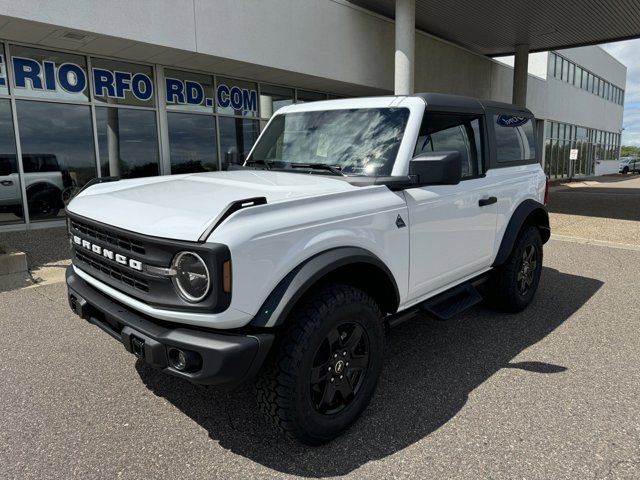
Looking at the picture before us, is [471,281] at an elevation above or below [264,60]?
below

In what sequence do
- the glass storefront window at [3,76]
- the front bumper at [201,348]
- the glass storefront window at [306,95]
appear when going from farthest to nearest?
1. the glass storefront window at [306,95]
2. the glass storefront window at [3,76]
3. the front bumper at [201,348]

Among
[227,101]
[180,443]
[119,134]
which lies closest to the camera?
[180,443]

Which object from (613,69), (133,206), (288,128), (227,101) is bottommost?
(133,206)

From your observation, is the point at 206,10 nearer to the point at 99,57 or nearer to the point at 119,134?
the point at 99,57

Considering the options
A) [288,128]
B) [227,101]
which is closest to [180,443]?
[288,128]

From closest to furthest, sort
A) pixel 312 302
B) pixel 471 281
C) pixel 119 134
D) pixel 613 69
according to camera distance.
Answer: pixel 312 302 → pixel 471 281 → pixel 119 134 → pixel 613 69

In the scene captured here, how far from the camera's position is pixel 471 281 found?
153 inches

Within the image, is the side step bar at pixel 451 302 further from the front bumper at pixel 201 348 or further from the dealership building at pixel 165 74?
the dealership building at pixel 165 74

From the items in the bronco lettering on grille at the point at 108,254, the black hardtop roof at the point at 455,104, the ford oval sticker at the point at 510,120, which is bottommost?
the bronco lettering on grille at the point at 108,254

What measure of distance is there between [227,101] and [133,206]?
979 cm

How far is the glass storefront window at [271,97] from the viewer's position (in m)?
12.5

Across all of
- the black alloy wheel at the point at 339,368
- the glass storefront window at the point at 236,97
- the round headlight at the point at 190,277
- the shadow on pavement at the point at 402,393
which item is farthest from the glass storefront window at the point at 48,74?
the black alloy wheel at the point at 339,368

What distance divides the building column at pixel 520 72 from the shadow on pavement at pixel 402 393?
16.4m

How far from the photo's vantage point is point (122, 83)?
9.89 m
